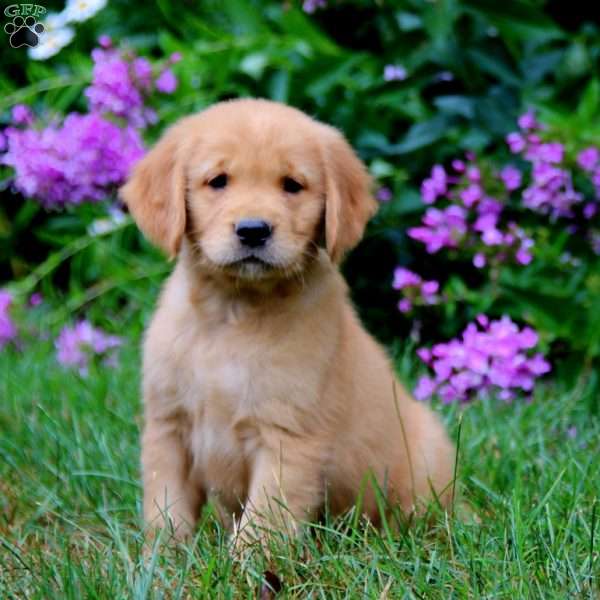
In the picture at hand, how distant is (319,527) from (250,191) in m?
0.93

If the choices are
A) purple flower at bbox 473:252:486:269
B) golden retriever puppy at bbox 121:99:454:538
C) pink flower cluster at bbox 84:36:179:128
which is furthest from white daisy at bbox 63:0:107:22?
golden retriever puppy at bbox 121:99:454:538

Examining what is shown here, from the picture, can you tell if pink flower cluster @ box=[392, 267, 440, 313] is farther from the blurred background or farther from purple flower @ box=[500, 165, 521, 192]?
purple flower @ box=[500, 165, 521, 192]

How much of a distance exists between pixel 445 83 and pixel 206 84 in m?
1.12

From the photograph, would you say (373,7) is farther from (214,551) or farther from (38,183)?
(214,551)

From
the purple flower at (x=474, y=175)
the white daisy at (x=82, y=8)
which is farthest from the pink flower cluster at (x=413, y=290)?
the white daisy at (x=82, y=8)

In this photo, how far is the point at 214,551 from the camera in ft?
9.97

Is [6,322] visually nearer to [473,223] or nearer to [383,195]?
[383,195]

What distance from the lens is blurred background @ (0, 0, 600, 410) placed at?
487 cm

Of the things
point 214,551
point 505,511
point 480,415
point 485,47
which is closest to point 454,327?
point 480,415

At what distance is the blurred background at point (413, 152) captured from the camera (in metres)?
4.87

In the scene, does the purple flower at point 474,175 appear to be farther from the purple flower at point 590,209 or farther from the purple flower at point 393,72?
the purple flower at point 393,72

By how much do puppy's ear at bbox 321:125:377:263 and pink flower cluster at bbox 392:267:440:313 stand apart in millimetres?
1417

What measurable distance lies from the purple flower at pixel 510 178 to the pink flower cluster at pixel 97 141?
4.88ft

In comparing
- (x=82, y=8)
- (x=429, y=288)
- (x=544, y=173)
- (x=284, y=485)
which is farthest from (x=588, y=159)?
(x=82, y=8)
